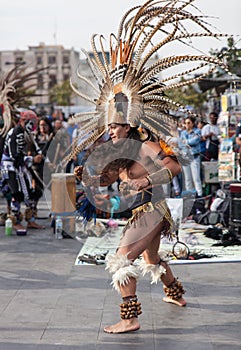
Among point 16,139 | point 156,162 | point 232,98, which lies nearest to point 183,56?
point 156,162

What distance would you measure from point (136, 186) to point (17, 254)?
12.0 feet

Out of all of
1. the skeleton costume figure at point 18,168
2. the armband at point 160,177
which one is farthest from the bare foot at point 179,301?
the skeleton costume figure at point 18,168

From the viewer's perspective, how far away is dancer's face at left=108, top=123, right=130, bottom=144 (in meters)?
5.26

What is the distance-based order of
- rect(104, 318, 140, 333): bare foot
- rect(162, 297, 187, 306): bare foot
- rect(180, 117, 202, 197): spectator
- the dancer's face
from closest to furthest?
rect(104, 318, 140, 333): bare foot
the dancer's face
rect(162, 297, 187, 306): bare foot
rect(180, 117, 202, 197): spectator

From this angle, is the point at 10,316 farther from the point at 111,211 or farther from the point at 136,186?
the point at 111,211

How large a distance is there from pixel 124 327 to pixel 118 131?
59.7 inches

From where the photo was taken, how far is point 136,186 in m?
5.12

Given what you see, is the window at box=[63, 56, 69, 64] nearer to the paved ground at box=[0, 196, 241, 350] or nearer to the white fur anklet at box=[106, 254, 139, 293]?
the paved ground at box=[0, 196, 241, 350]

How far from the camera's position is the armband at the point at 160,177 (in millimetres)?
5137

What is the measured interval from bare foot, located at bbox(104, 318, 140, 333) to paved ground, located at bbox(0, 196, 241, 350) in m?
0.05

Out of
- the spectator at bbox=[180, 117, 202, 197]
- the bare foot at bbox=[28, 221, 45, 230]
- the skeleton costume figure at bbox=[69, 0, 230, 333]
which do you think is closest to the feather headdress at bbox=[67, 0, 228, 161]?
the skeleton costume figure at bbox=[69, 0, 230, 333]

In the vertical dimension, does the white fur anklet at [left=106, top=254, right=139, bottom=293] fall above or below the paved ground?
above

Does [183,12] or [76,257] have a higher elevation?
[183,12]

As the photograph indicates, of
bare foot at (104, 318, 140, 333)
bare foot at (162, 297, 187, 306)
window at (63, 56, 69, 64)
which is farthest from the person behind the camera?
window at (63, 56, 69, 64)
